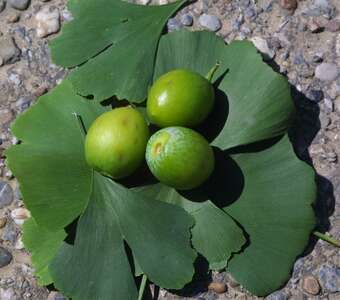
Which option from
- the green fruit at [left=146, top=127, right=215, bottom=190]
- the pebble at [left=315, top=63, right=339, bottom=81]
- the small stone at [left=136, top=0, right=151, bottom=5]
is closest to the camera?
the green fruit at [left=146, top=127, right=215, bottom=190]

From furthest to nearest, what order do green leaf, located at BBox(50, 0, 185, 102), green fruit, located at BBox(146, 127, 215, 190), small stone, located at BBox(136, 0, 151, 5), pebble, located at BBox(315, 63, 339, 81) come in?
small stone, located at BBox(136, 0, 151, 5) < pebble, located at BBox(315, 63, 339, 81) < green leaf, located at BBox(50, 0, 185, 102) < green fruit, located at BBox(146, 127, 215, 190)

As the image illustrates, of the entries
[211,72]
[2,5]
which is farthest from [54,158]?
[2,5]

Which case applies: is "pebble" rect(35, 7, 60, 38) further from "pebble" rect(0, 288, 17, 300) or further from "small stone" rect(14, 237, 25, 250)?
"pebble" rect(0, 288, 17, 300)

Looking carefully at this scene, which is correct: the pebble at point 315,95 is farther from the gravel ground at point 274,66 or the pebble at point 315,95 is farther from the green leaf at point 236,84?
the green leaf at point 236,84

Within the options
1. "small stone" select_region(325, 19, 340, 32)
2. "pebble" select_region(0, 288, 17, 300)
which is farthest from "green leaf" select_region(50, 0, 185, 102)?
"pebble" select_region(0, 288, 17, 300)

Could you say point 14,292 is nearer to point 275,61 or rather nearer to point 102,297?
point 102,297

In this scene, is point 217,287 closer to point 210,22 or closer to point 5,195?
point 5,195
